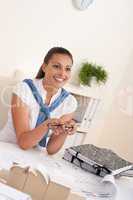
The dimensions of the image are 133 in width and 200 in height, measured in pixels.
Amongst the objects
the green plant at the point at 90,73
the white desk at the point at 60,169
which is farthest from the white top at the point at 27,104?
the green plant at the point at 90,73

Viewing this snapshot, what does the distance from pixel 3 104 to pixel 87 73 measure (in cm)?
70

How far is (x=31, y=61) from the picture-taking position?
2326 mm

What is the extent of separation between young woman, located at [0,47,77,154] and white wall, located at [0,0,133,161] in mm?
400

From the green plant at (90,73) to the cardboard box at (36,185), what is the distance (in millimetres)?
1528

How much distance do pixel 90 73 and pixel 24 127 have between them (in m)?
0.99

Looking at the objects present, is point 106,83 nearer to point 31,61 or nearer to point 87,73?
point 87,73

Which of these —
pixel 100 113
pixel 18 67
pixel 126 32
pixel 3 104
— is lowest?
pixel 100 113

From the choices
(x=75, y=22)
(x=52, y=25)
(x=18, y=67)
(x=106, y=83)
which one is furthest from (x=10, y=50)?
(x=106, y=83)

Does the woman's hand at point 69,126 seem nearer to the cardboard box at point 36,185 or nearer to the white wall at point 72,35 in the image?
the cardboard box at point 36,185

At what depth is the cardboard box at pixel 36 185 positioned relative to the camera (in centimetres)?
98

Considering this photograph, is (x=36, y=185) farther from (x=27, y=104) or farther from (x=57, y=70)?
(x=57, y=70)

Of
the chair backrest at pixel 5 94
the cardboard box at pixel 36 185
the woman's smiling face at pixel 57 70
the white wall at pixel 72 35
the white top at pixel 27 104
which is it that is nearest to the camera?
the cardboard box at pixel 36 185

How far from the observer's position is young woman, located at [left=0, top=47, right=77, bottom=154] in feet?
5.08

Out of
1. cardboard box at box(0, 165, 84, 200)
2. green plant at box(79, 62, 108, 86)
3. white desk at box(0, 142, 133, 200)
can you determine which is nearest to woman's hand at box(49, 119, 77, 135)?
white desk at box(0, 142, 133, 200)
